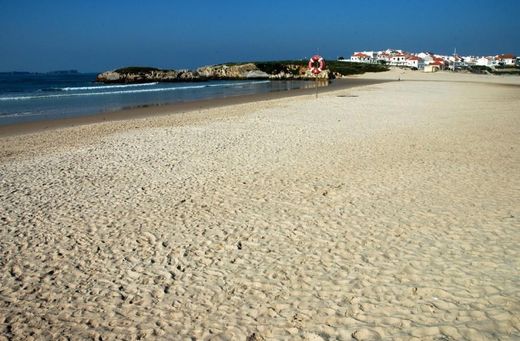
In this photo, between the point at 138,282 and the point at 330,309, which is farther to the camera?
the point at 138,282

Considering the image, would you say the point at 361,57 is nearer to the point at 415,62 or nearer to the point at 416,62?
the point at 415,62

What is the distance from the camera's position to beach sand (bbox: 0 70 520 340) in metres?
3.52

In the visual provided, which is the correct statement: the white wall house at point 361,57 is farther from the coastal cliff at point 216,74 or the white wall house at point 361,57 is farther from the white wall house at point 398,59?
the coastal cliff at point 216,74

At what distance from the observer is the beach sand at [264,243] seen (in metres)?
3.52

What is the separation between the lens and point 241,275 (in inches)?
168

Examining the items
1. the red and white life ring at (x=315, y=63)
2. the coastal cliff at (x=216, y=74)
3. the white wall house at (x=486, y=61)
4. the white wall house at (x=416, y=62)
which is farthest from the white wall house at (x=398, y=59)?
the red and white life ring at (x=315, y=63)

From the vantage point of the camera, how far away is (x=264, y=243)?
4988mm

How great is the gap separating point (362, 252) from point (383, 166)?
412 cm

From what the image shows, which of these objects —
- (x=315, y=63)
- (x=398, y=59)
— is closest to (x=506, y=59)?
(x=398, y=59)

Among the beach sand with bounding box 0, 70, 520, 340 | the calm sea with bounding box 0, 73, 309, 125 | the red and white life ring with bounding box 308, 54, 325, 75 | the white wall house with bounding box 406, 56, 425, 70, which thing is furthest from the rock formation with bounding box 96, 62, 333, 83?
the beach sand with bounding box 0, 70, 520, 340

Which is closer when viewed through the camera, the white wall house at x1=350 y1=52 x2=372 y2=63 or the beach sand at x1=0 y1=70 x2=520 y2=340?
the beach sand at x1=0 y1=70 x2=520 y2=340

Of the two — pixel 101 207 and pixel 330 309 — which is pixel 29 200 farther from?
pixel 330 309

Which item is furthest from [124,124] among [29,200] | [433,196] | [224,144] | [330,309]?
[330,309]

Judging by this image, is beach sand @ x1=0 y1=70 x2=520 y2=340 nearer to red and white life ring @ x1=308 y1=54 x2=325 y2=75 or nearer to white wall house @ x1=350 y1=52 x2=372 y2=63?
red and white life ring @ x1=308 y1=54 x2=325 y2=75
